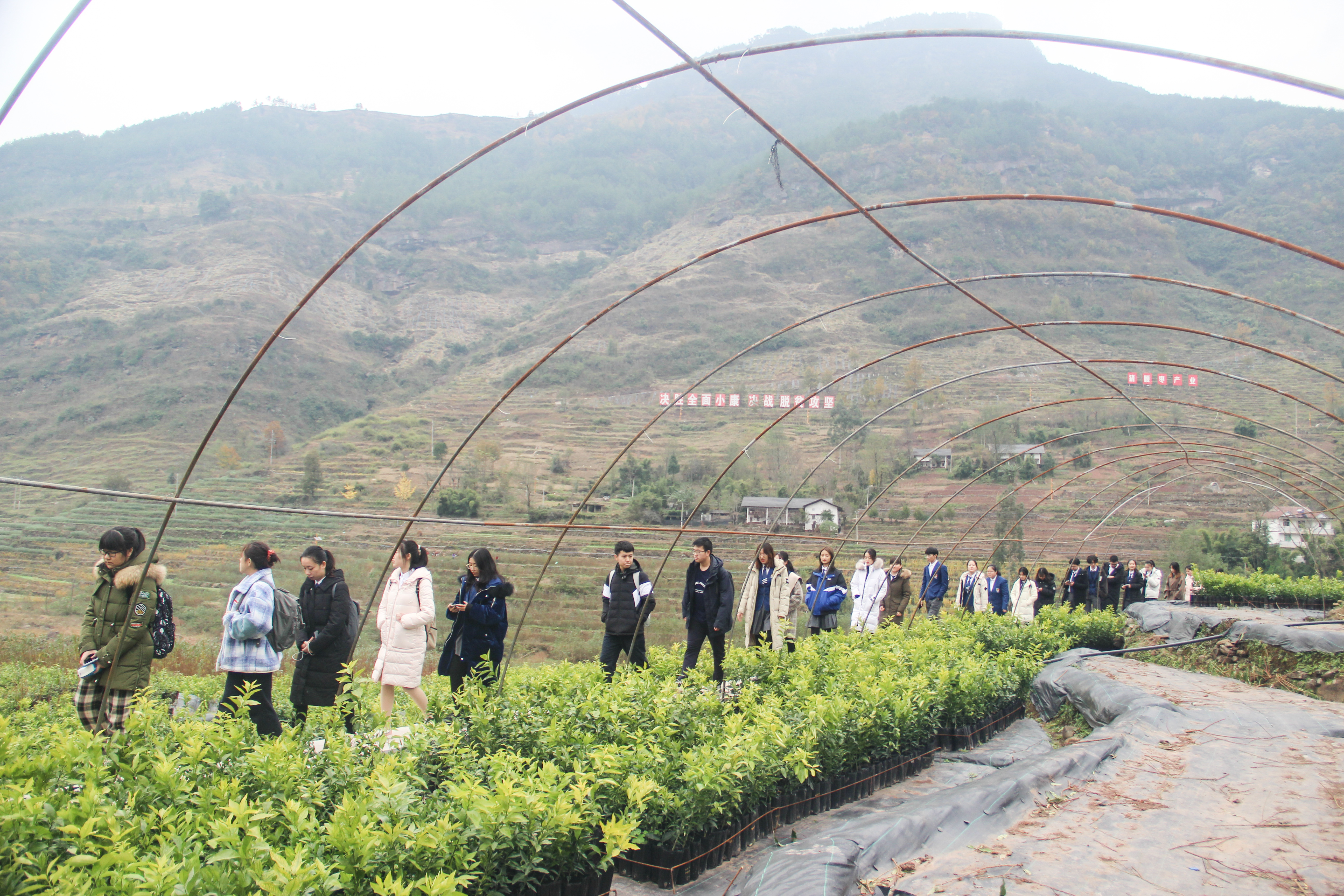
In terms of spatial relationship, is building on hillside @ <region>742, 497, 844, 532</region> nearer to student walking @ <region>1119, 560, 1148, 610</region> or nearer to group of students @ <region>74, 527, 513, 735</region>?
student walking @ <region>1119, 560, 1148, 610</region>

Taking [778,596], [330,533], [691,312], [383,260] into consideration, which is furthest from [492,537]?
[383,260]

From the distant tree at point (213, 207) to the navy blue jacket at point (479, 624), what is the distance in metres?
85.8

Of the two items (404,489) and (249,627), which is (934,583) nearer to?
(249,627)

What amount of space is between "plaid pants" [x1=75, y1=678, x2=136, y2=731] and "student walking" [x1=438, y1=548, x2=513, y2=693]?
218 cm

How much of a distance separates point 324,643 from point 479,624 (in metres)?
1.29

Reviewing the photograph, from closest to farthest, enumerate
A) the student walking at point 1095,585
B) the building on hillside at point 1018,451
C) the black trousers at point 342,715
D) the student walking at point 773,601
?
1. the black trousers at point 342,715
2. the student walking at point 773,601
3. the student walking at point 1095,585
4. the building on hillside at point 1018,451

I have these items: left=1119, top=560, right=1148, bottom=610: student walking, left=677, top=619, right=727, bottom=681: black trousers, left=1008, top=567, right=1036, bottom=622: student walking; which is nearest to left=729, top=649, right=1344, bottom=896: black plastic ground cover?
left=677, top=619, right=727, bottom=681: black trousers

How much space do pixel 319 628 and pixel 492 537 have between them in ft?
102

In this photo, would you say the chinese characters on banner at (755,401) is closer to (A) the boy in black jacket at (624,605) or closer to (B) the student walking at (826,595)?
(B) the student walking at (826,595)

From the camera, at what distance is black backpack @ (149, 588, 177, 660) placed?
5105 millimetres

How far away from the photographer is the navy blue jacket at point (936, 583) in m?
13.0

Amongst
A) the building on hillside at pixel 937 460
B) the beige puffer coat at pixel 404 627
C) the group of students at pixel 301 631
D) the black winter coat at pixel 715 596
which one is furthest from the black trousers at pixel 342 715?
the building on hillside at pixel 937 460

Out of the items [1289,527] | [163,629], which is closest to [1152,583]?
[1289,527]

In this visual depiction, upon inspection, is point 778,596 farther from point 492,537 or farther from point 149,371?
point 149,371
